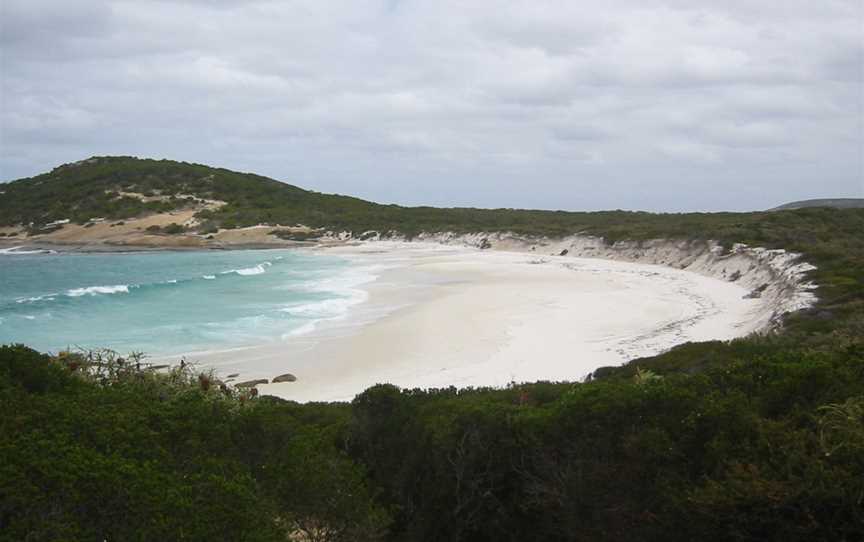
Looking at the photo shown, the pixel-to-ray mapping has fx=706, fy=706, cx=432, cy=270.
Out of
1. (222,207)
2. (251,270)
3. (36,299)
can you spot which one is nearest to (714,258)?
(251,270)

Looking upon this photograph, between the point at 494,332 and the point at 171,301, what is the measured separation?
1772 cm

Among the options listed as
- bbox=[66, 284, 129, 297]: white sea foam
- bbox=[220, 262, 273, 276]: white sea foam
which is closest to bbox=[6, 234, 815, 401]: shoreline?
bbox=[220, 262, 273, 276]: white sea foam

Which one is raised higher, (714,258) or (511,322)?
(714,258)

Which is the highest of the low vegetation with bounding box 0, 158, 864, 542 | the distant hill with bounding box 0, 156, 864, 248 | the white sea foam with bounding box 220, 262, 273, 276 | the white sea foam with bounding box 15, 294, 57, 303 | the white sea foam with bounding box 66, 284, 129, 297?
the distant hill with bounding box 0, 156, 864, 248

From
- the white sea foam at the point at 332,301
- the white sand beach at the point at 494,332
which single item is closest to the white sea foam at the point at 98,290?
the white sea foam at the point at 332,301

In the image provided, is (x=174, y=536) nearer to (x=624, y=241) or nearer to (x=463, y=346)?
(x=463, y=346)

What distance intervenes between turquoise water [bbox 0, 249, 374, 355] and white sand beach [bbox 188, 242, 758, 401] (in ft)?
6.61

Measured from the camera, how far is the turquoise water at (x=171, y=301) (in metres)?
22.9

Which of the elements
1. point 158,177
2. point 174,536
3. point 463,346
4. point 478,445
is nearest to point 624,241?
point 463,346

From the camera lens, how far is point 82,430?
17.1 feet

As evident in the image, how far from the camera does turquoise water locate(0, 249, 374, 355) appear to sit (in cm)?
2291

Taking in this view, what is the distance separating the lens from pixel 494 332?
20.7 metres

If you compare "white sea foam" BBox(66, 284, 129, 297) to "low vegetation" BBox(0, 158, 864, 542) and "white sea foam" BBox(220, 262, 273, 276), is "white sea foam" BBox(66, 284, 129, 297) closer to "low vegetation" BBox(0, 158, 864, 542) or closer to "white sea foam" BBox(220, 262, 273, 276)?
"white sea foam" BBox(220, 262, 273, 276)

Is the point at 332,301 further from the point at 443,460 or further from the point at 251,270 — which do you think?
the point at 443,460
